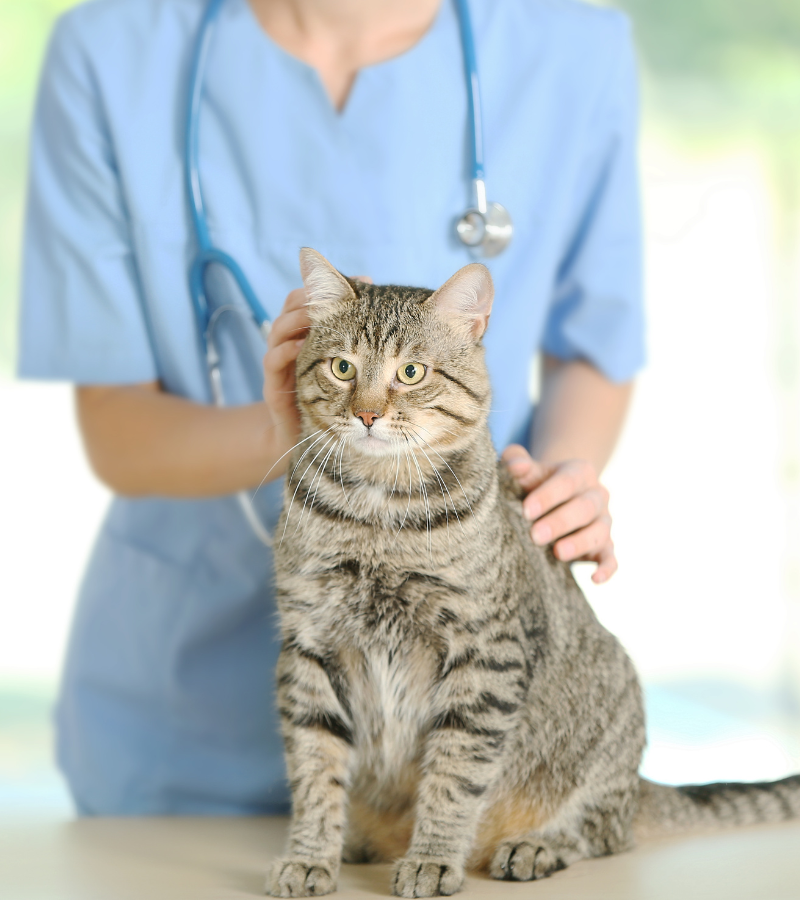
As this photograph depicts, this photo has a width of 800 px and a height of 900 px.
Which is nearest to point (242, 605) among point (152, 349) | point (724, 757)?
point (152, 349)

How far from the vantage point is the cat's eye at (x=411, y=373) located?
106cm

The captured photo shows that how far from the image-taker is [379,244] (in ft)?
4.39

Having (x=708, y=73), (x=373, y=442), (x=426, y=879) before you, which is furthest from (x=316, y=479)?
(x=708, y=73)

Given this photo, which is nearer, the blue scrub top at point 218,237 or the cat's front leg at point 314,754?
the cat's front leg at point 314,754

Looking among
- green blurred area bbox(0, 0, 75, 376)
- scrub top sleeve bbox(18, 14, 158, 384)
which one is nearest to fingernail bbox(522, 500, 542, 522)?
scrub top sleeve bbox(18, 14, 158, 384)

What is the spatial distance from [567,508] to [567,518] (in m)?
0.01

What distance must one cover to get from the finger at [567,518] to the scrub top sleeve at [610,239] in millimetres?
360

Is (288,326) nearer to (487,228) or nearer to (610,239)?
(487,228)

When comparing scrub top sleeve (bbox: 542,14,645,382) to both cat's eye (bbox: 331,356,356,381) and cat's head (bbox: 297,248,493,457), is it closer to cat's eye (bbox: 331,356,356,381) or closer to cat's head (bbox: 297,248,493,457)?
cat's head (bbox: 297,248,493,457)

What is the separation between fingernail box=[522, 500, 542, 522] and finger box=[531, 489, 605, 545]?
0.03 feet

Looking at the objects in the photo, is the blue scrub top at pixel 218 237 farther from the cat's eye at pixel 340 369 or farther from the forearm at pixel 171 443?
the cat's eye at pixel 340 369

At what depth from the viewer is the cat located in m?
1.02

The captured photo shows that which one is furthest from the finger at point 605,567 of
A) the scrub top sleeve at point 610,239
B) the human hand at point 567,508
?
the scrub top sleeve at point 610,239

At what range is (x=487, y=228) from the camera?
4.24 feet
